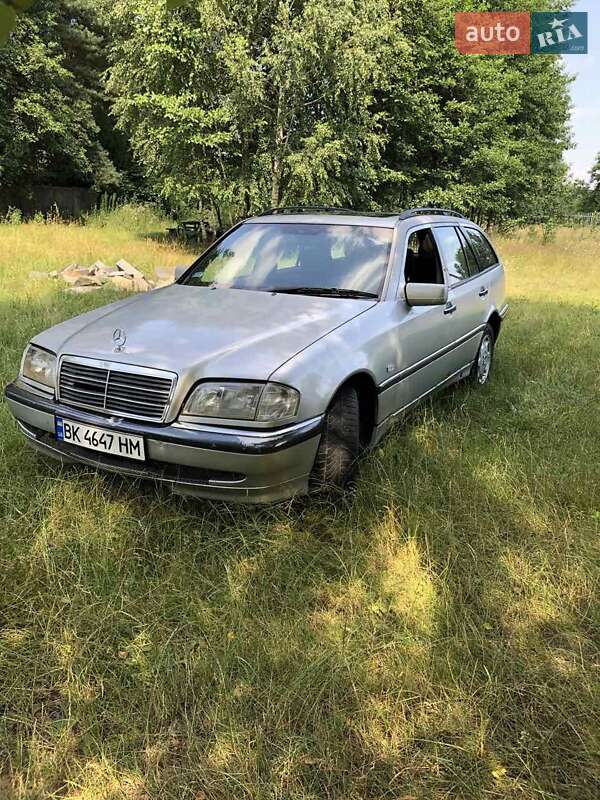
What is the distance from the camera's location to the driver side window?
156 inches

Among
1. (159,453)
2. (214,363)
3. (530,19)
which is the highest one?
(530,19)

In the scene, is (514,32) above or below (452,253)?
above

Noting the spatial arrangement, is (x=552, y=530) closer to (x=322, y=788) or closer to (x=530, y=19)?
(x=322, y=788)

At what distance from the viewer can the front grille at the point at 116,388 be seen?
263cm

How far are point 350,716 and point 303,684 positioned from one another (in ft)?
0.62

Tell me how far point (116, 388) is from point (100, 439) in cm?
25

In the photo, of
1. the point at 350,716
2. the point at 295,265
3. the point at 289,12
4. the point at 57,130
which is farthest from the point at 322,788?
the point at 57,130

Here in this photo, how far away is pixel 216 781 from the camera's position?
1.68 m

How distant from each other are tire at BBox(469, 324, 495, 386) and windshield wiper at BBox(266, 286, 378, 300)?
6.63ft

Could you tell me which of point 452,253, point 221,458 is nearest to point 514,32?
point 452,253

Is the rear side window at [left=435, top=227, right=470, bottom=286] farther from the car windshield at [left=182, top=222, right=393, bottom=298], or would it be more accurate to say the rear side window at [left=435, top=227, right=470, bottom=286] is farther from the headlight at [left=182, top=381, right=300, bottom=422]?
the headlight at [left=182, top=381, right=300, bottom=422]

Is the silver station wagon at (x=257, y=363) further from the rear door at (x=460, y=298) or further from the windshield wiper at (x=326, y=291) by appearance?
the rear door at (x=460, y=298)

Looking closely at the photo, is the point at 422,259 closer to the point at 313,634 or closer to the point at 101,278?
the point at 313,634

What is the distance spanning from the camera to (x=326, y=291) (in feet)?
11.6
